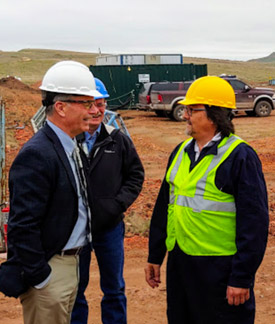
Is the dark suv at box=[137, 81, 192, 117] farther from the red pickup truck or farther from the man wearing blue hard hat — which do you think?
the man wearing blue hard hat

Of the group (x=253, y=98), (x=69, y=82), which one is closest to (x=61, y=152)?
(x=69, y=82)

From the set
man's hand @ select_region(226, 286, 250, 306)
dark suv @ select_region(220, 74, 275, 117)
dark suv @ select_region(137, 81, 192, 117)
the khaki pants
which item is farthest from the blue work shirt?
dark suv @ select_region(220, 74, 275, 117)

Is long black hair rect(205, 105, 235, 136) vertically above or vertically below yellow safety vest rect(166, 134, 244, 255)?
above

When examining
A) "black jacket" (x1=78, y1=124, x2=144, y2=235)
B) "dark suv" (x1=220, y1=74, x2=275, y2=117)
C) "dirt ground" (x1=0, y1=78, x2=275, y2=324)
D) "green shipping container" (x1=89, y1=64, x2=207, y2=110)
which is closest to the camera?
"black jacket" (x1=78, y1=124, x2=144, y2=235)

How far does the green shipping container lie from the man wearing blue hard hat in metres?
23.9

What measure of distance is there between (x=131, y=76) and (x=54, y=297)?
84.8 ft

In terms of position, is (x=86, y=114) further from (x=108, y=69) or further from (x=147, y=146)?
(x=108, y=69)

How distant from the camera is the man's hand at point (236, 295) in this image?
2.94 m

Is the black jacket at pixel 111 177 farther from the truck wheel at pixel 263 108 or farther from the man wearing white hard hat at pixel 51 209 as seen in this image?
the truck wheel at pixel 263 108

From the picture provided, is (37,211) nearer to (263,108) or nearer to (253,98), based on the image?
(253,98)

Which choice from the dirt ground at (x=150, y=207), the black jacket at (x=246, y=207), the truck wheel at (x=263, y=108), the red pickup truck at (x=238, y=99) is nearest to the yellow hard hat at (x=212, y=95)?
the black jacket at (x=246, y=207)

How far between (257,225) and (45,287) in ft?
3.78

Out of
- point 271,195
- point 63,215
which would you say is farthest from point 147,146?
point 63,215

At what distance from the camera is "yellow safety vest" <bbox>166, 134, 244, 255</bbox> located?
3.02 m
